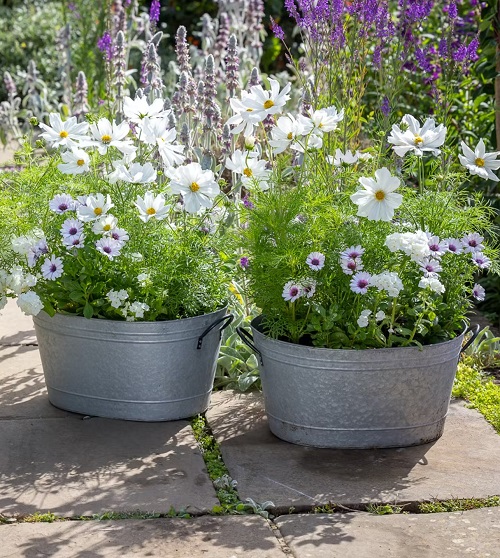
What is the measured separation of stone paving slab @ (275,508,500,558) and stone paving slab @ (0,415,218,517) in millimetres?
315

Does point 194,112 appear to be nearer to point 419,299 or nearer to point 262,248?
point 262,248

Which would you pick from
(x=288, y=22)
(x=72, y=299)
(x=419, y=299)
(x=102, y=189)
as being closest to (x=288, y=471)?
(x=419, y=299)

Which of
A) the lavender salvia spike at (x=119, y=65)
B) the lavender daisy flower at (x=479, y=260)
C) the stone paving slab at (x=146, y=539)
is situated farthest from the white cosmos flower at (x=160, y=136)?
the lavender salvia spike at (x=119, y=65)

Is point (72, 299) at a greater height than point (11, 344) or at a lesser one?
greater

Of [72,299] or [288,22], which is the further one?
[288,22]

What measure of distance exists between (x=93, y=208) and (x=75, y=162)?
0.23m

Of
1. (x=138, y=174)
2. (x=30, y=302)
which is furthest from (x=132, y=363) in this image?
(x=138, y=174)

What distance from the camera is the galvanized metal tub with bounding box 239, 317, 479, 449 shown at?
2986mm

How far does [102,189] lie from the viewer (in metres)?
3.32

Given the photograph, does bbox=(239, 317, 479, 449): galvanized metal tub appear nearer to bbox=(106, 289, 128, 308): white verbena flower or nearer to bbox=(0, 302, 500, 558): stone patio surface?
bbox=(0, 302, 500, 558): stone patio surface

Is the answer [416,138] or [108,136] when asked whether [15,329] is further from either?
[416,138]

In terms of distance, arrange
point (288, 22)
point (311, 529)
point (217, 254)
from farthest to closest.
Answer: point (288, 22) → point (217, 254) → point (311, 529)

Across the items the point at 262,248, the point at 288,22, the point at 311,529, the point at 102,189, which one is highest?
the point at 288,22

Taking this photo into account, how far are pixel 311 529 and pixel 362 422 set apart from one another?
0.55 metres
